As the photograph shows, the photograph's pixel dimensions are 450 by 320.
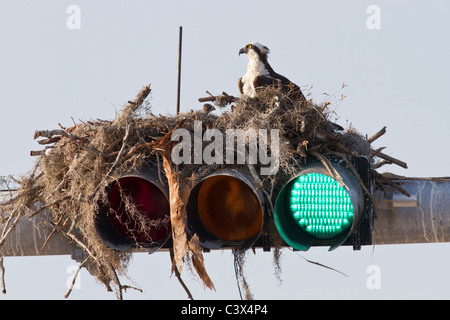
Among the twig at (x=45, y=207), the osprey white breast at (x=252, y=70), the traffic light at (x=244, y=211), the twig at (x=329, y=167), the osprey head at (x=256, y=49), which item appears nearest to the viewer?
the twig at (x=329, y=167)

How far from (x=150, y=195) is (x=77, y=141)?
47.6 inches

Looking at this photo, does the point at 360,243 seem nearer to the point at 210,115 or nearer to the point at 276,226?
the point at 276,226

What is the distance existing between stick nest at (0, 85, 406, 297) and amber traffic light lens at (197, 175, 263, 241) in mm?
134

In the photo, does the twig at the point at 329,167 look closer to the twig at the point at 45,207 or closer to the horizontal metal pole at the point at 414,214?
the horizontal metal pole at the point at 414,214

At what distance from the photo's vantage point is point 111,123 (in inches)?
243

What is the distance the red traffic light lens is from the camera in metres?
4.90

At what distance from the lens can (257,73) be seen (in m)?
9.35

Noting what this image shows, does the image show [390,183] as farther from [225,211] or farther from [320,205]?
[225,211]

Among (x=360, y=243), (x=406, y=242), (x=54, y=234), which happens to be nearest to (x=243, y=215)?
(x=360, y=243)

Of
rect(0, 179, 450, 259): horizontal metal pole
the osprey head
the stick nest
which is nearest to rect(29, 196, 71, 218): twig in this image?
the stick nest

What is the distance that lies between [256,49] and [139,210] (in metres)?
5.21

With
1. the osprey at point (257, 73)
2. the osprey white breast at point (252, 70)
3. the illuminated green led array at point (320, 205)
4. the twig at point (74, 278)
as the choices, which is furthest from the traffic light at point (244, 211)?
the osprey white breast at point (252, 70)

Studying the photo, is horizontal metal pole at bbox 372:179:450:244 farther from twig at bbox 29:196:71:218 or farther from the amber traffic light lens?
twig at bbox 29:196:71:218

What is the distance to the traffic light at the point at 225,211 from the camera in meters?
4.71
